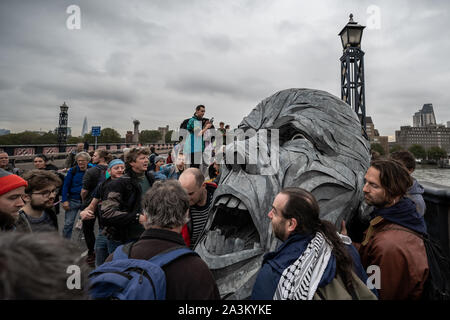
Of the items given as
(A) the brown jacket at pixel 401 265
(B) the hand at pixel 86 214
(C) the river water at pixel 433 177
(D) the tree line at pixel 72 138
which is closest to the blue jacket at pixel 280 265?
(A) the brown jacket at pixel 401 265

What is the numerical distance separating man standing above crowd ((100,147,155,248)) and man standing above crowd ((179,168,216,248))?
0.81 meters

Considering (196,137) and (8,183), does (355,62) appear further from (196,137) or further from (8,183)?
(8,183)

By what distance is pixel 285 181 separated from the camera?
106 inches

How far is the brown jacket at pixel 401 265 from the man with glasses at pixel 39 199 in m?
3.44

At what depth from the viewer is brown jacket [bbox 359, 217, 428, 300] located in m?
1.86

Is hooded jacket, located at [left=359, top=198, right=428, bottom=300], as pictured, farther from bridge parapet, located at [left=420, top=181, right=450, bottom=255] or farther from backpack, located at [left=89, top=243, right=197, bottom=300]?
bridge parapet, located at [left=420, top=181, right=450, bottom=255]

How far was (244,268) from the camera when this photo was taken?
2316 millimetres

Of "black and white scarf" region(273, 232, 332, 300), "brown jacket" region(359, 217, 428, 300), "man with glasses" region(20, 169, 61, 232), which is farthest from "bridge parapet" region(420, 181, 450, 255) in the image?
"man with glasses" region(20, 169, 61, 232)

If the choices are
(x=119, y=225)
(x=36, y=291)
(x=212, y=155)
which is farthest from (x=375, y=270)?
(x=212, y=155)

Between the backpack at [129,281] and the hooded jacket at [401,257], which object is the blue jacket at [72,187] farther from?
the hooded jacket at [401,257]

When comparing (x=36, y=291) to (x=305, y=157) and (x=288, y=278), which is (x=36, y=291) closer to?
(x=288, y=278)

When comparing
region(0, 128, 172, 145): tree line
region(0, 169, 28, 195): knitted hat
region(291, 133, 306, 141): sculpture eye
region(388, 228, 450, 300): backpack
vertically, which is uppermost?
region(0, 128, 172, 145): tree line

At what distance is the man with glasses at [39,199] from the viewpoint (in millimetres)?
3192

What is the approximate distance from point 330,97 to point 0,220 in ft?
12.2
